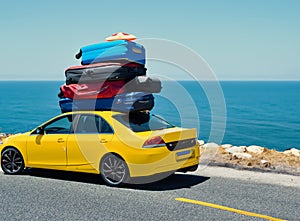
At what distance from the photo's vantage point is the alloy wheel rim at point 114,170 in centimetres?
760

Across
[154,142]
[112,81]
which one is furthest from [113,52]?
[154,142]

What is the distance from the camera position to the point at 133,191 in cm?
734

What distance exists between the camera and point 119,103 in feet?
26.9

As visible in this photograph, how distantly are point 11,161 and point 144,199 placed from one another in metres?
3.92

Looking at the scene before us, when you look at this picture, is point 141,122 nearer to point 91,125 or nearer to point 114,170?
point 91,125

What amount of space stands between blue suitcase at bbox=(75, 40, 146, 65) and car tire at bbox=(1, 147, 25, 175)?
8.51 feet

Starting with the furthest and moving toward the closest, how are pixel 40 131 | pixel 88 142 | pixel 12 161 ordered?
pixel 12 161 → pixel 40 131 → pixel 88 142

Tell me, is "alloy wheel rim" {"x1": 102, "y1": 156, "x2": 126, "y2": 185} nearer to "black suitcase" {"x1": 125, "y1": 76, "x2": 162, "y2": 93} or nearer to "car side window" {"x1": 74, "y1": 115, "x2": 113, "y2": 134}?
"car side window" {"x1": 74, "y1": 115, "x2": 113, "y2": 134}

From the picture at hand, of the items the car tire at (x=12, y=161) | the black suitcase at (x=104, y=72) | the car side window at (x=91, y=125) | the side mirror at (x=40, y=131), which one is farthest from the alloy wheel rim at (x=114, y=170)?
the car tire at (x=12, y=161)

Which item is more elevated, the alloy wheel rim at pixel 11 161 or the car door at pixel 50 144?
the car door at pixel 50 144

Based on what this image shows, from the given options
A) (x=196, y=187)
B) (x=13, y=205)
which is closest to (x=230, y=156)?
(x=196, y=187)

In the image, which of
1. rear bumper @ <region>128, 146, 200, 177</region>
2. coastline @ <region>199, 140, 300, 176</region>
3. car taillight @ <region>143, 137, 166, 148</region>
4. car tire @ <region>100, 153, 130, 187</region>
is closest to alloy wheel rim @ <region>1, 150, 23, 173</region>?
car tire @ <region>100, 153, 130, 187</region>

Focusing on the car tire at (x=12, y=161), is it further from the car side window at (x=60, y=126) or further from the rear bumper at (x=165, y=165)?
the rear bumper at (x=165, y=165)

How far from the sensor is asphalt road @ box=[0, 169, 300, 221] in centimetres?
589
